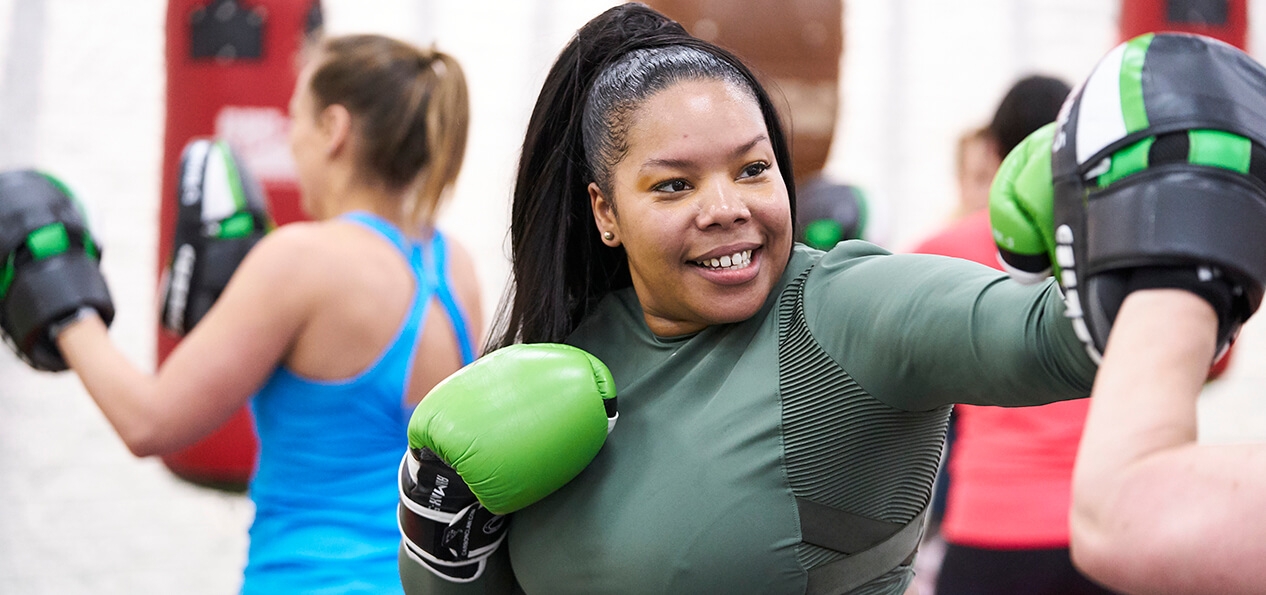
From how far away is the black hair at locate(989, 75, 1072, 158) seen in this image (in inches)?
70.6

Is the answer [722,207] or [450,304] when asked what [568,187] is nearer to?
[722,207]

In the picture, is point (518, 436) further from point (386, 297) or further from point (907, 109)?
point (907, 109)

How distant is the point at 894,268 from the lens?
793mm

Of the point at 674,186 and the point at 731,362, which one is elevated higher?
the point at 674,186

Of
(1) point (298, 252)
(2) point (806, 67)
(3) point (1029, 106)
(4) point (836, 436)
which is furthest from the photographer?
(2) point (806, 67)

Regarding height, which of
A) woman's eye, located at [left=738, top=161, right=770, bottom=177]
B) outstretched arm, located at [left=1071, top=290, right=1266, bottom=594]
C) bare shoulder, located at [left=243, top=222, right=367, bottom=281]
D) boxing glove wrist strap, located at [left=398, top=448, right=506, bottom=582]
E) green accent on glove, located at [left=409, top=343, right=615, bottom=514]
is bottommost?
boxing glove wrist strap, located at [left=398, top=448, right=506, bottom=582]

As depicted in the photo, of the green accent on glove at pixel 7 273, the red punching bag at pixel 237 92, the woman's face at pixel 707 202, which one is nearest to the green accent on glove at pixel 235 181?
the green accent on glove at pixel 7 273

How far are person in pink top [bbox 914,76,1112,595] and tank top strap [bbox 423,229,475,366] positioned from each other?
2.63ft

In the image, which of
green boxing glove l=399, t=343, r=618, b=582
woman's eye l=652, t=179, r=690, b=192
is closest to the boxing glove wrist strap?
green boxing glove l=399, t=343, r=618, b=582

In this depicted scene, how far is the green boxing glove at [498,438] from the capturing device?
0.88 m

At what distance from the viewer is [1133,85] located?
561 millimetres

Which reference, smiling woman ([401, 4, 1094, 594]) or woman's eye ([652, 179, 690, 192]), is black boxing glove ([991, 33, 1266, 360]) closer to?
smiling woman ([401, 4, 1094, 594])

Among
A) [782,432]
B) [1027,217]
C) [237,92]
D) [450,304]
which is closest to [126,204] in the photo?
[237,92]

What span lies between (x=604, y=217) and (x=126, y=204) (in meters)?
2.49
